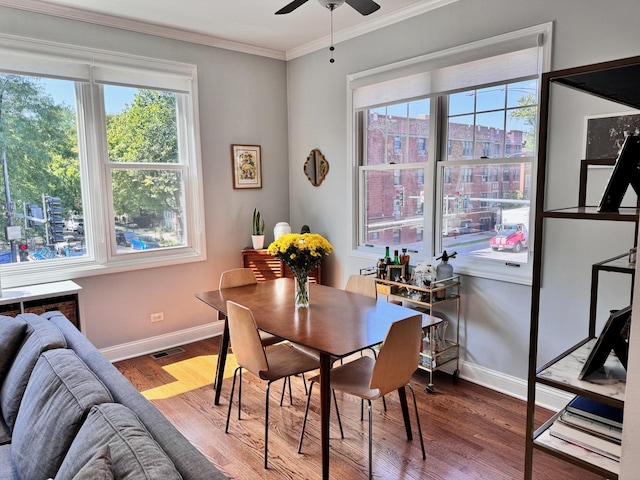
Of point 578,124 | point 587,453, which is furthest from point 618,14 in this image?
point 587,453

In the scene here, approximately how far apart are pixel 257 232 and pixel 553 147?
2653mm

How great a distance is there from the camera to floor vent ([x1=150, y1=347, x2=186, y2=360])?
3.83m

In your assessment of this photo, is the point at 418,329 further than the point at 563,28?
No

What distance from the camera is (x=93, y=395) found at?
4.95 feet

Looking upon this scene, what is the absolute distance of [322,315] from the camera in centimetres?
245

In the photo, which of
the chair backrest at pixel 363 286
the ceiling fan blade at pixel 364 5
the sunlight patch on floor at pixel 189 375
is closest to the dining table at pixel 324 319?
the chair backrest at pixel 363 286

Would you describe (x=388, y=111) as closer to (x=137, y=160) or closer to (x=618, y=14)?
(x=618, y=14)

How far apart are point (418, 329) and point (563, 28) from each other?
1.97m

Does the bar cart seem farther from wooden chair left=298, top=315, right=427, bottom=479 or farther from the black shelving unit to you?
the black shelving unit

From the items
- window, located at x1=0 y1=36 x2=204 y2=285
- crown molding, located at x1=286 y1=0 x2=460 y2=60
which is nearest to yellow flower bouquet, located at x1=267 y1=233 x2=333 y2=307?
window, located at x1=0 y1=36 x2=204 y2=285

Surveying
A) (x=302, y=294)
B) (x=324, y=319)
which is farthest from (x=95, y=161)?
(x=324, y=319)

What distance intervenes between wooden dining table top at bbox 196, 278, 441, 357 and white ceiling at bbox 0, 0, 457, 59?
2.03 m

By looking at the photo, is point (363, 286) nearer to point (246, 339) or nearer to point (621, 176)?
point (246, 339)

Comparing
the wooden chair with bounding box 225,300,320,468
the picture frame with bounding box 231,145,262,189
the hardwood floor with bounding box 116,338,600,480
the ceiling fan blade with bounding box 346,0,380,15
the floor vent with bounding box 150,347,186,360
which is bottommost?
the hardwood floor with bounding box 116,338,600,480
